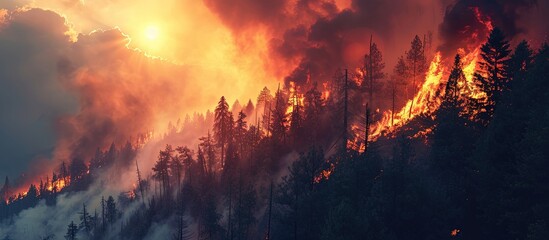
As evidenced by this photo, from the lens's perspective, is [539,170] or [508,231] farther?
[508,231]

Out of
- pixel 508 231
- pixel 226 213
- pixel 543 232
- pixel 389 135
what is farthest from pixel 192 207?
pixel 543 232

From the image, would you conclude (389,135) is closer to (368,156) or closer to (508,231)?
(368,156)

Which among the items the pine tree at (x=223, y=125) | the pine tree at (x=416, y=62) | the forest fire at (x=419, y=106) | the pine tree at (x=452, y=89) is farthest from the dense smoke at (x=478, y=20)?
the pine tree at (x=223, y=125)

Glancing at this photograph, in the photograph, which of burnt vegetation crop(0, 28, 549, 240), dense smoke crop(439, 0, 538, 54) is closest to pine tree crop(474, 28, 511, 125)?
burnt vegetation crop(0, 28, 549, 240)

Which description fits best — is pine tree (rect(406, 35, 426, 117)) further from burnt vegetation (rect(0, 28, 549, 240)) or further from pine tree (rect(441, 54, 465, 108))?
pine tree (rect(441, 54, 465, 108))

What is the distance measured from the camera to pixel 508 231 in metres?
32.3

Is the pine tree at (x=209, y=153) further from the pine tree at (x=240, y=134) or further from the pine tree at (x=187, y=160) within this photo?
the pine tree at (x=240, y=134)

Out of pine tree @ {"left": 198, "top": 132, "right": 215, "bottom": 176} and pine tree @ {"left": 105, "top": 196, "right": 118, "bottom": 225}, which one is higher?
pine tree @ {"left": 198, "top": 132, "right": 215, "bottom": 176}

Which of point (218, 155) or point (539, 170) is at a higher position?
point (218, 155)

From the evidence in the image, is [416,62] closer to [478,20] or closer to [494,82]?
[478,20]

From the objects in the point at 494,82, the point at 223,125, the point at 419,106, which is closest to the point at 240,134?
the point at 223,125

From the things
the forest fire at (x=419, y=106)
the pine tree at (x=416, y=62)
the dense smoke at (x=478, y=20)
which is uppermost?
the dense smoke at (x=478, y=20)

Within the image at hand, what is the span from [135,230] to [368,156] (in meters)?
80.3

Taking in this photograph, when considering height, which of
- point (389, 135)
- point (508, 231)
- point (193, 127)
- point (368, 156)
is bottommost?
point (508, 231)
